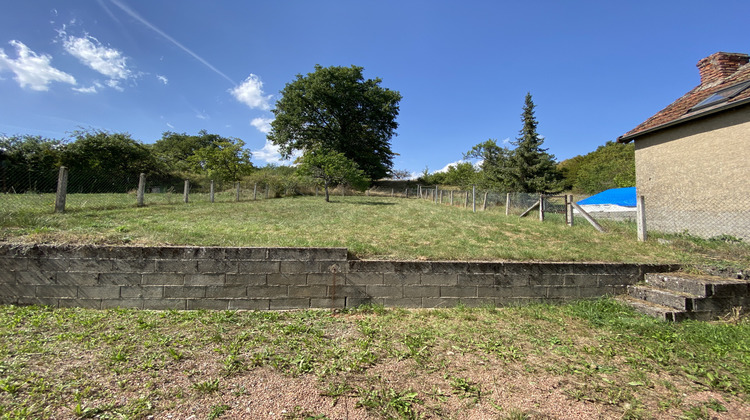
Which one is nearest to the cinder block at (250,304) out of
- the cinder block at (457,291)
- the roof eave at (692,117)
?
the cinder block at (457,291)

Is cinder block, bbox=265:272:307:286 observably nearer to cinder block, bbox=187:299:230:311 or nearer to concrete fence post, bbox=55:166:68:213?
cinder block, bbox=187:299:230:311

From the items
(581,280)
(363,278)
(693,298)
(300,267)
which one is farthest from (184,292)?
(693,298)

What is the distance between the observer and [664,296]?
3.94 m

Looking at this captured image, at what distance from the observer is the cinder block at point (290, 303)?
3855 millimetres

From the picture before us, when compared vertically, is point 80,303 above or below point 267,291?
below

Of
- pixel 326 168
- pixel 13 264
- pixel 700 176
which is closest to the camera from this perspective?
pixel 13 264

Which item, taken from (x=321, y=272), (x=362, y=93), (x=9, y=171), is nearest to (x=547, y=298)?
(x=321, y=272)

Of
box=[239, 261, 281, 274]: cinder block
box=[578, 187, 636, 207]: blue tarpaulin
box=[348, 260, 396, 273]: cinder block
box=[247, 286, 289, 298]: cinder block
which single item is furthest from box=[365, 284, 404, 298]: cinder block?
box=[578, 187, 636, 207]: blue tarpaulin

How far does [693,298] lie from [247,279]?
219 inches

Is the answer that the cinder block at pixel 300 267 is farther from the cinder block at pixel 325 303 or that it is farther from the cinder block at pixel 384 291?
the cinder block at pixel 384 291

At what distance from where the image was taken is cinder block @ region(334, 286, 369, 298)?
3.92 metres

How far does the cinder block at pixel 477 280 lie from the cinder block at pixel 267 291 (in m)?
2.29

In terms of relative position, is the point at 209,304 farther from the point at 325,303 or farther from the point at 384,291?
the point at 384,291

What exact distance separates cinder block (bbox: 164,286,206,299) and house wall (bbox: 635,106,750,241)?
1130cm
